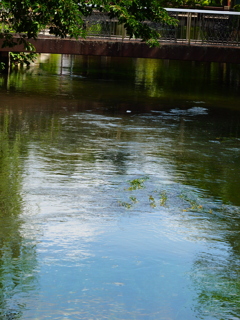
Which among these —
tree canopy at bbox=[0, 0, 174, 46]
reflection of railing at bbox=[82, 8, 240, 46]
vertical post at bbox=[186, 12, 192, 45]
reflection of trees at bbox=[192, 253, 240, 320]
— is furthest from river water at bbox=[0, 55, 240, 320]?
reflection of railing at bbox=[82, 8, 240, 46]

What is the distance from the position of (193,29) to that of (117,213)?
16411 mm

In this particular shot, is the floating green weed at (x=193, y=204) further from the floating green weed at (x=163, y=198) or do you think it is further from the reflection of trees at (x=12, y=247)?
the reflection of trees at (x=12, y=247)

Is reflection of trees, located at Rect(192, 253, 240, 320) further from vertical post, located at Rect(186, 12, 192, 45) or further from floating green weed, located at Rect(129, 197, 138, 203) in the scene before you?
vertical post, located at Rect(186, 12, 192, 45)

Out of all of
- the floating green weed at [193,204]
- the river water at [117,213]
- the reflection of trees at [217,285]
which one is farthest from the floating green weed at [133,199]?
the reflection of trees at [217,285]

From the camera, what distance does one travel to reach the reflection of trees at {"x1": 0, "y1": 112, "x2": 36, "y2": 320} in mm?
5830

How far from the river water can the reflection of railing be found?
5571mm

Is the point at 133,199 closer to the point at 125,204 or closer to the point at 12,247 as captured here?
the point at 125,204

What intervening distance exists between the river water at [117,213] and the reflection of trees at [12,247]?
0.01m

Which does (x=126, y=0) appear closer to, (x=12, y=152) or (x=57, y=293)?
(x=12, y=152)

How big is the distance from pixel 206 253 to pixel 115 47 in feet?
55.9

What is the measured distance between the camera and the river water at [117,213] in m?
5.90

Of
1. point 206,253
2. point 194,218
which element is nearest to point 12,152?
point 194,218

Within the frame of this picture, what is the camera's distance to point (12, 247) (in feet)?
23.2

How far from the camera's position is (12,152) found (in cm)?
1212
